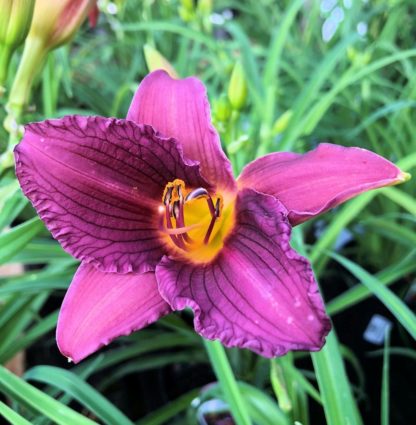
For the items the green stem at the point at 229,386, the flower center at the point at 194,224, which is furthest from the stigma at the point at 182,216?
the green stem at the point at 229,386

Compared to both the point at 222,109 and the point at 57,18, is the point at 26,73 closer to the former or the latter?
the point at 57,18

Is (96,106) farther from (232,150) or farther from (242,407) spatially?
(242,407)

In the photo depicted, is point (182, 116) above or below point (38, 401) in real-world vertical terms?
above

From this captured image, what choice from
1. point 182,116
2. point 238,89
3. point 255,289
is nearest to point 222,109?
point 238,89

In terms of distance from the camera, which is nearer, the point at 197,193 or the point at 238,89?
the point at 197,193

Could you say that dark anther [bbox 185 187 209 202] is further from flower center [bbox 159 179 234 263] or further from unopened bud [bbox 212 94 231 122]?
unopened bud [bbox 212 94 231 122]

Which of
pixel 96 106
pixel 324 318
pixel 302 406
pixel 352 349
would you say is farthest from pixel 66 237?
pixel 96 106

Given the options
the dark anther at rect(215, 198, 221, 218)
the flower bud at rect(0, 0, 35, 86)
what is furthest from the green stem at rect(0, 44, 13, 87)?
the dark anther at rect(215, 198, 221, 218)
